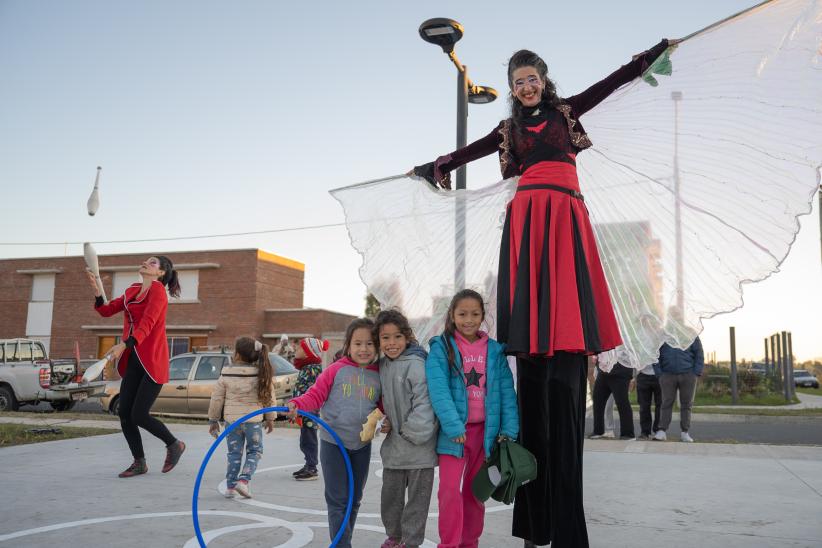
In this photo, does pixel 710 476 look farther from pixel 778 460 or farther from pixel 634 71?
pixel 634 71

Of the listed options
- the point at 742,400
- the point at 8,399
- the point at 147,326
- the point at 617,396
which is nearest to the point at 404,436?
the point at 147,326

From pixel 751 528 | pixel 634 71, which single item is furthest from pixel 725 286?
pixel 751 528

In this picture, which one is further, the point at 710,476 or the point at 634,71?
the point at 710,476

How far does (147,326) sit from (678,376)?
622 cm

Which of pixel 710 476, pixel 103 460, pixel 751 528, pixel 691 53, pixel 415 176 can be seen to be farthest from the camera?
pixel 103 460

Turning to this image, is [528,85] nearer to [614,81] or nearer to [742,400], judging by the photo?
[614,81]

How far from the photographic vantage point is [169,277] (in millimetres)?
5383

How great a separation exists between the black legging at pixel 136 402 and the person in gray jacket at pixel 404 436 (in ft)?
8.65

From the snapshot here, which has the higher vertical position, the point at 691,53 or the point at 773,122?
the point at 691,53

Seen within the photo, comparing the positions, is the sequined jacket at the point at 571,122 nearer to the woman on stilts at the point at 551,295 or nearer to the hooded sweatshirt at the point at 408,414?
the woman on stilts at the point at 551,295

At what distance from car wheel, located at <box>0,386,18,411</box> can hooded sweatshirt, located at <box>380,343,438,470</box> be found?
13.8 metres

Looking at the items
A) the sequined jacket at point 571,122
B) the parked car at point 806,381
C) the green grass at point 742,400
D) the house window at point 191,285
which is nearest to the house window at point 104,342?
the house window at point 191,285

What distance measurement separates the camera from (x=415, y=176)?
355 cm

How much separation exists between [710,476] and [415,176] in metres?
3.36
